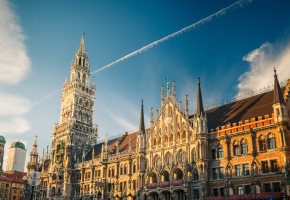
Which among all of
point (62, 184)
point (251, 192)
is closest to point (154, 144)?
point (251, 192)

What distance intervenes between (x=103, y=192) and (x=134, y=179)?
9580 mm

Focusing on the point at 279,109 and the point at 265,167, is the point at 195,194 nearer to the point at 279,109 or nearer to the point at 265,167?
the point at 265,167

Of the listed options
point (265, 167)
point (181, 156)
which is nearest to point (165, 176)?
point (181, 156)

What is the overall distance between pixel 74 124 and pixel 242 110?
49698 mm

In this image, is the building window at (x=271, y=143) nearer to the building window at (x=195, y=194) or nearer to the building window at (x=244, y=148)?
the building window at (x=244, y=148)

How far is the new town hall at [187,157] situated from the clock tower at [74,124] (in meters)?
0.31

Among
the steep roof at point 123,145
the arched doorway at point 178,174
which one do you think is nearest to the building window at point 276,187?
the arched doorway at point 178,174

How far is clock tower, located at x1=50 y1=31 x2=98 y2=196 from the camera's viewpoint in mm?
81375

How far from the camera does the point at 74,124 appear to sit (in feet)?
282

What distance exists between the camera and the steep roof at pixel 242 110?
49281mm

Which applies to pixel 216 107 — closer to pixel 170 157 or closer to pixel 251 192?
pixel 170 157

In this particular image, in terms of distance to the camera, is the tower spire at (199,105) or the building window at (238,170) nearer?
the building window at (238,170)

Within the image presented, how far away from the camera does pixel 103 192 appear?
2682 inches

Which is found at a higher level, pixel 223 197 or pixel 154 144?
pixel 154 144
